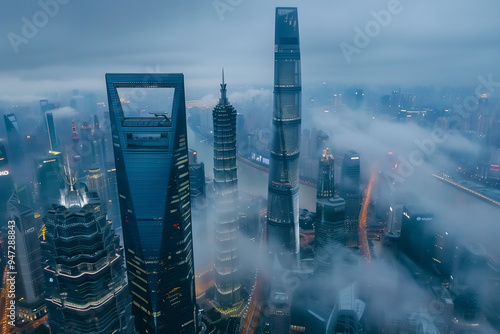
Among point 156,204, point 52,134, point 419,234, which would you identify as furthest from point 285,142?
point 52,134

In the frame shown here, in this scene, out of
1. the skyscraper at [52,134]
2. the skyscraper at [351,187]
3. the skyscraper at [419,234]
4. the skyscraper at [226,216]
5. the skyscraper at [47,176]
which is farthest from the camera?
the skyscraper at [52,134]

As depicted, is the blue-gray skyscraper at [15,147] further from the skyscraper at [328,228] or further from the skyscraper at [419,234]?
the skyscraper at [419,234]

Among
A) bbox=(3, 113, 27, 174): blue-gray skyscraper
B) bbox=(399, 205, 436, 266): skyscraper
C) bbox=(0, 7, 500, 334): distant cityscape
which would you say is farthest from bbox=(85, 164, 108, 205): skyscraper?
bbox=(399, 205, 436, 266): skyscraper

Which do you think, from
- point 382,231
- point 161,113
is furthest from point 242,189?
point 161,113

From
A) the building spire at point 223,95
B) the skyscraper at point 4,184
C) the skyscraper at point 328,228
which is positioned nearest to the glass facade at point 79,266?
the building spire at point 223,95

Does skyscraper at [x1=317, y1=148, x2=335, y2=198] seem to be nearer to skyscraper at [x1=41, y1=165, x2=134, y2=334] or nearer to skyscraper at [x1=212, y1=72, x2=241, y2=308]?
skyscraper at [x1=212, y1=72, x2=241, y2=308]

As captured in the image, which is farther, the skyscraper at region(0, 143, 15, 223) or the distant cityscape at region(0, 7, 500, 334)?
the skyscraper at region(0, 143, 15, 223)
